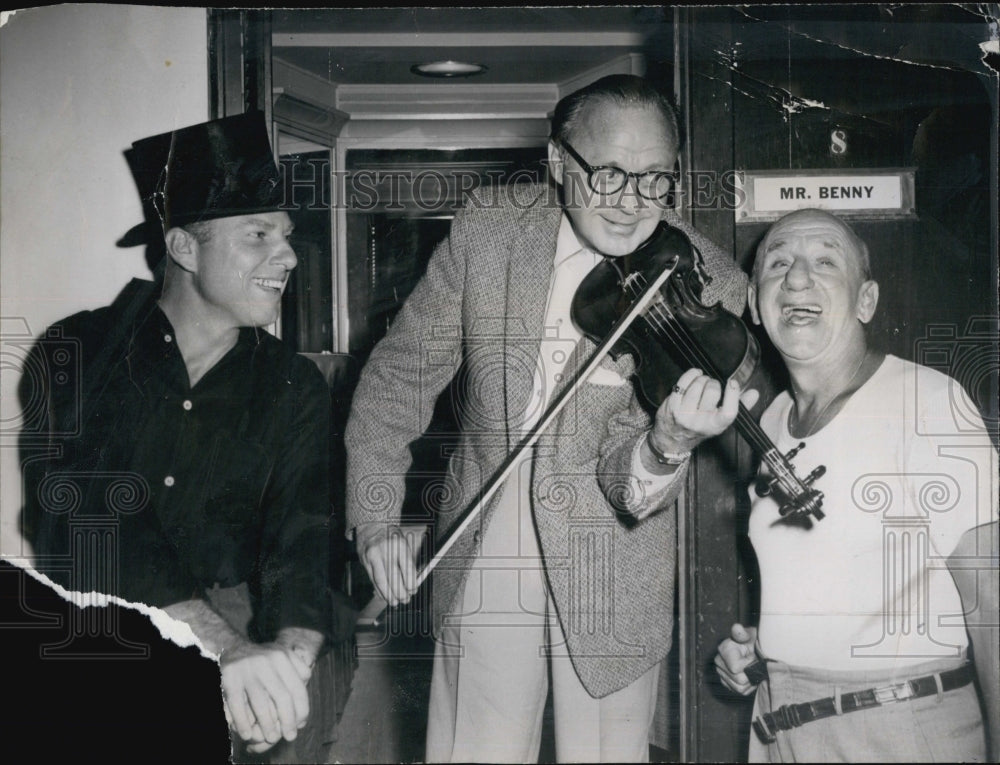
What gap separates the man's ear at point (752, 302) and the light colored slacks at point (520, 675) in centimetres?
73

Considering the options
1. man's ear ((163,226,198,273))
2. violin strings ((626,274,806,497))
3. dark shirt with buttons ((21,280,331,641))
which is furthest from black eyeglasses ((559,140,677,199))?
man's ear ((163,226,198,273))

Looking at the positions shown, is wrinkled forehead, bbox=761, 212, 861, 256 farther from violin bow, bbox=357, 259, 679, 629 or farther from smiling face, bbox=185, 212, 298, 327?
smiling face, bbox=185, 212, 298, 327

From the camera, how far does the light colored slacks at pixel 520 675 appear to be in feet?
8.71

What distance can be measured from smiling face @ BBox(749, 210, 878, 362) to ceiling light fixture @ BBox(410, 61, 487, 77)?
85cm

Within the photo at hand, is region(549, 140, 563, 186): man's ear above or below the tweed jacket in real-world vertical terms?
above

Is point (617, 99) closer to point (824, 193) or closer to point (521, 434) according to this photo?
point (824, 193)

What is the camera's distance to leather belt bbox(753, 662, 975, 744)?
2.67 meters

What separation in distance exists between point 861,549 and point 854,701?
382mm

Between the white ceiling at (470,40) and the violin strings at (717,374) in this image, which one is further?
the white ceiling at (470,40)

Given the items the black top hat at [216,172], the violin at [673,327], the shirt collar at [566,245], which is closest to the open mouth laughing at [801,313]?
the violin at [673,327]

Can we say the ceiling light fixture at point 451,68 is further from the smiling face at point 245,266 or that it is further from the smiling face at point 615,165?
the smiling face at point 245,266

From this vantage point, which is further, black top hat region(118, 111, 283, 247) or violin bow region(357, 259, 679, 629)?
black top hat region(118, 111, 283, 247)

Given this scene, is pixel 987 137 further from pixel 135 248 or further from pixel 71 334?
pixel 71 334

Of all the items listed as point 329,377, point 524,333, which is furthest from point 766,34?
point 329,377
